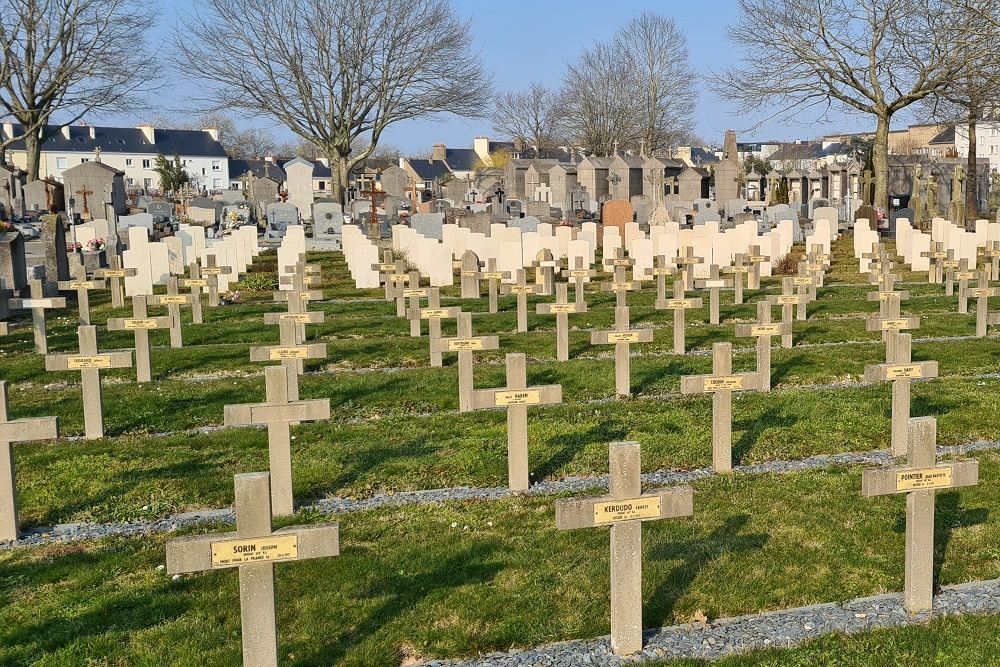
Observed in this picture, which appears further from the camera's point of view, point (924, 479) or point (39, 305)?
point (39, 305)

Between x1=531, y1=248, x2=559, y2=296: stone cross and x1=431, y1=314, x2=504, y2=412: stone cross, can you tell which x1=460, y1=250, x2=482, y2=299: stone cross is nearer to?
x1=531, y1=248, x2=559, y2=296: stone cross

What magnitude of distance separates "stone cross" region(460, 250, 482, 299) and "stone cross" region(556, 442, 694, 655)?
13353 mm

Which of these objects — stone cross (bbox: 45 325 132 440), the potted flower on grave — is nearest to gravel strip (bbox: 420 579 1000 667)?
stone cross (bbox: 45 325 132 440)

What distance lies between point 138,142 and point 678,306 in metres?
100

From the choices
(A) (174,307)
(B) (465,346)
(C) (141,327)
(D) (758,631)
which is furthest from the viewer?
(A) (174,307)

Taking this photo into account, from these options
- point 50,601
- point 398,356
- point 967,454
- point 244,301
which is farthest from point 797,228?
point 50,601

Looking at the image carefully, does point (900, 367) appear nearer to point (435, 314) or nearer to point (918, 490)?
point (918, 490)

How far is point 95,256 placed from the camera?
73.9 ft

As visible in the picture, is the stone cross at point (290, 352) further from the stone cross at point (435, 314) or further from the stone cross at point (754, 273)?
the stone cross at point (754, 273)

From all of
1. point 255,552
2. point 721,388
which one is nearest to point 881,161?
point 721,388

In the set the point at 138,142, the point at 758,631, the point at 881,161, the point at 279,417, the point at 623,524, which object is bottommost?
the point at 758,631

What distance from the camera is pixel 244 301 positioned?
20.0m

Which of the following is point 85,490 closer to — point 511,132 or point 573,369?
point 573,369

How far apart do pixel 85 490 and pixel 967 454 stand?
267 inches
